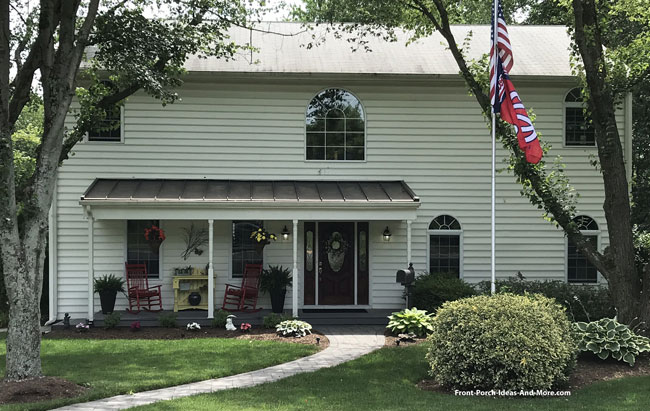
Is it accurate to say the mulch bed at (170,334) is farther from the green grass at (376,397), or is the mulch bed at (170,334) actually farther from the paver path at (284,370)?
the green grass at (376,397)

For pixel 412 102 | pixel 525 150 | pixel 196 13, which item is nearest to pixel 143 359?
pixel 196 13

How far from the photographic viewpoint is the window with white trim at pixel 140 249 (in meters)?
13.2

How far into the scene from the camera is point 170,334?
11219 mm

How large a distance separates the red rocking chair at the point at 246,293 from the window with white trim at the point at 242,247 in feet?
0.77

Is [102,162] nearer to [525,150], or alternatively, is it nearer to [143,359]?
[143,359]

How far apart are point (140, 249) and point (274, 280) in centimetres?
318

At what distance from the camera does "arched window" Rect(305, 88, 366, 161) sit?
1344 centimetres

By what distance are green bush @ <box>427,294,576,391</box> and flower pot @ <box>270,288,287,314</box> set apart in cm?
545

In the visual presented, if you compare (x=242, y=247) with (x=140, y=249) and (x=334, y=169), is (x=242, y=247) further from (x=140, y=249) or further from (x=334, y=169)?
(x=334, y=169)

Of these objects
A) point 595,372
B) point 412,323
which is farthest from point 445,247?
point 595,372

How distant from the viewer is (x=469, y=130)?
1358cm

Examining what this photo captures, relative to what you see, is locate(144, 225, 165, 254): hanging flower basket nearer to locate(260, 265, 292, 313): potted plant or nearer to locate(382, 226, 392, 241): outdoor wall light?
locate(260, 265, 292, 313): potted plant

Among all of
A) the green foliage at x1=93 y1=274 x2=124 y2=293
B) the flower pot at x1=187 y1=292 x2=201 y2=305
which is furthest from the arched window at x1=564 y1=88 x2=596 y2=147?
the green foliage at x1=93 y1=274 x2=124 y2=293

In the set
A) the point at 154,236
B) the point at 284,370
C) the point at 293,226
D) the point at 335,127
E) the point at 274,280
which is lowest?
the point at 284,370
